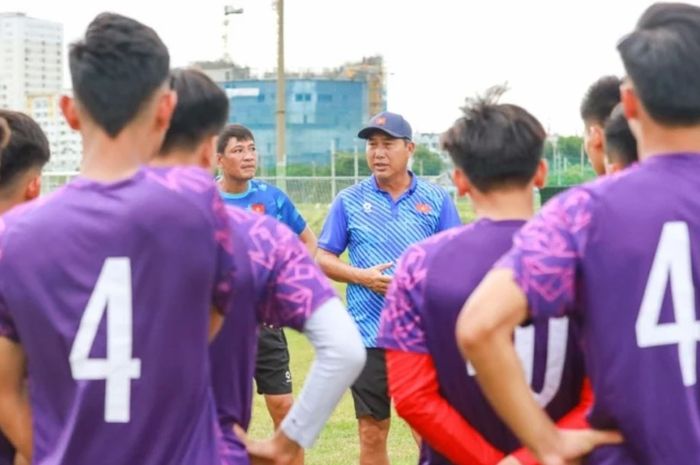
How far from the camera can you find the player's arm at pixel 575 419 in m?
3.42

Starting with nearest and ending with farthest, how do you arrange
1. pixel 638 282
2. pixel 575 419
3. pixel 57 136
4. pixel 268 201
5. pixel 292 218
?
pixel 638 282, pixel 575 419, pixel 268 201, pixel 292 218, pixel 57 136

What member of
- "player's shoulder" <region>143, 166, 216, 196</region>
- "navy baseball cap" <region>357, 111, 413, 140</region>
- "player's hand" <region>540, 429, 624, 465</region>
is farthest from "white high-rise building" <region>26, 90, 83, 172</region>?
"player's hand" <region>540, 429, 624, 465</region>

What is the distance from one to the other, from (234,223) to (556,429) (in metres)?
1.04

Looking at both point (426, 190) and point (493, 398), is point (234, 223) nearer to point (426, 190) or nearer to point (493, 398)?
point (493, 398)

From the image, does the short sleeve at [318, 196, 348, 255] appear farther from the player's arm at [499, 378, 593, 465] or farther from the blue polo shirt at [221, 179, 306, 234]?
the player's arm at [499, 378, 593, 465]

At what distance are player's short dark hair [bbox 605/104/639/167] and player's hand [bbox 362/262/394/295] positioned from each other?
4121 millimetres

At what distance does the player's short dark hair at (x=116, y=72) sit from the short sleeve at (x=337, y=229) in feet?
17.1

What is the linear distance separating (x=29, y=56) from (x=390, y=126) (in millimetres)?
79641

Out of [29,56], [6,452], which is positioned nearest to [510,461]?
[6,452]

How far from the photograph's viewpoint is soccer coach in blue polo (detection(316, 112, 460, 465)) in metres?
8.13

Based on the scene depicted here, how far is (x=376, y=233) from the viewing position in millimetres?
8344

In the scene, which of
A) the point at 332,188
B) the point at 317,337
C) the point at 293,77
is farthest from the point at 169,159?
the point at 293,77

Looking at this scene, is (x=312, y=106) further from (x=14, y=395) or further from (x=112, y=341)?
(x=112, y=341)

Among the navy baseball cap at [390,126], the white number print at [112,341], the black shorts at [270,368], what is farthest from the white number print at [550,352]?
the black shorts at [270,368]
